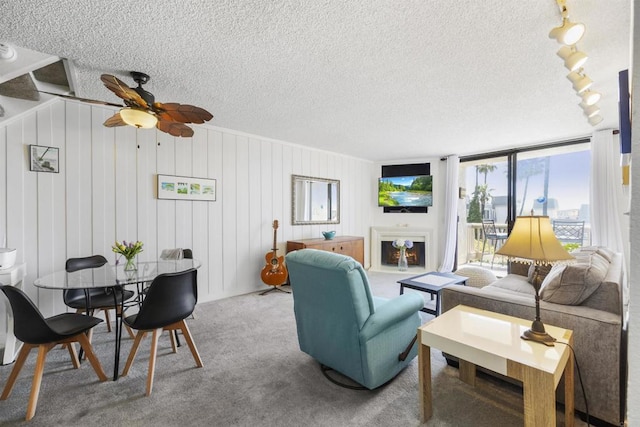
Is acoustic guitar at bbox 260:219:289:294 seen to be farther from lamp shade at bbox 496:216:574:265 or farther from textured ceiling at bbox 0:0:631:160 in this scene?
lamp shade at bbox 496:216:574:265

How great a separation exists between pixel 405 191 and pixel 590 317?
4.51 m

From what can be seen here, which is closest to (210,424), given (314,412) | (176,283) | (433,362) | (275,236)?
(314,412)

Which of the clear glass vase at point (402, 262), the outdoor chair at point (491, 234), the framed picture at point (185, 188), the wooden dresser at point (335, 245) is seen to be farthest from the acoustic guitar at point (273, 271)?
the outdoor chair at point (491, 234)

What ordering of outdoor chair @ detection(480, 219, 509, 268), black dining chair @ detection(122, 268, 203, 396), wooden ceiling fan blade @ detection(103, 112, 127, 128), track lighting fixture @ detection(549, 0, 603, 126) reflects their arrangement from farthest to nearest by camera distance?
outdoor chair @ detection(480, 219, 509, 268)
wooden ceiling fan blade @ detection(103, 112, 127, 128)
black dining chair @ detection(122, 268, 203, 396)
track lighting fixture @ detection(549, 0, 603, 126)

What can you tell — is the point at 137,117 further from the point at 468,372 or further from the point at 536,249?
the point at 468,372

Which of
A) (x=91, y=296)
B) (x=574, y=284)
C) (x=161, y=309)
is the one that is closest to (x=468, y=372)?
(x=574, y=284)

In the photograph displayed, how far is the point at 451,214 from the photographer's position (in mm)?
5465

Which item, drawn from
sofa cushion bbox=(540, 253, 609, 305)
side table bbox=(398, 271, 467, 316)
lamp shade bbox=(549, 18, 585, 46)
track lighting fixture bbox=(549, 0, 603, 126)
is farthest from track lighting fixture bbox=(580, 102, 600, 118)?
side table bbox=(398, 271, 467, 316)

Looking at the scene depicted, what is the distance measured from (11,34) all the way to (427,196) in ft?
19.2

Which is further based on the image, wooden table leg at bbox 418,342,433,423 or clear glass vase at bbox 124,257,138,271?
clear glass vase at bbox 124,257,138,271

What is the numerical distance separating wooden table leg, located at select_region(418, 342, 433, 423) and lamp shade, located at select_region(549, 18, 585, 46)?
1.96 metres

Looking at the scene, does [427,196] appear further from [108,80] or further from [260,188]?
[108,80]

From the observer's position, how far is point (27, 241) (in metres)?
2.69

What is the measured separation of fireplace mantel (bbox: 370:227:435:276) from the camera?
5715mm
